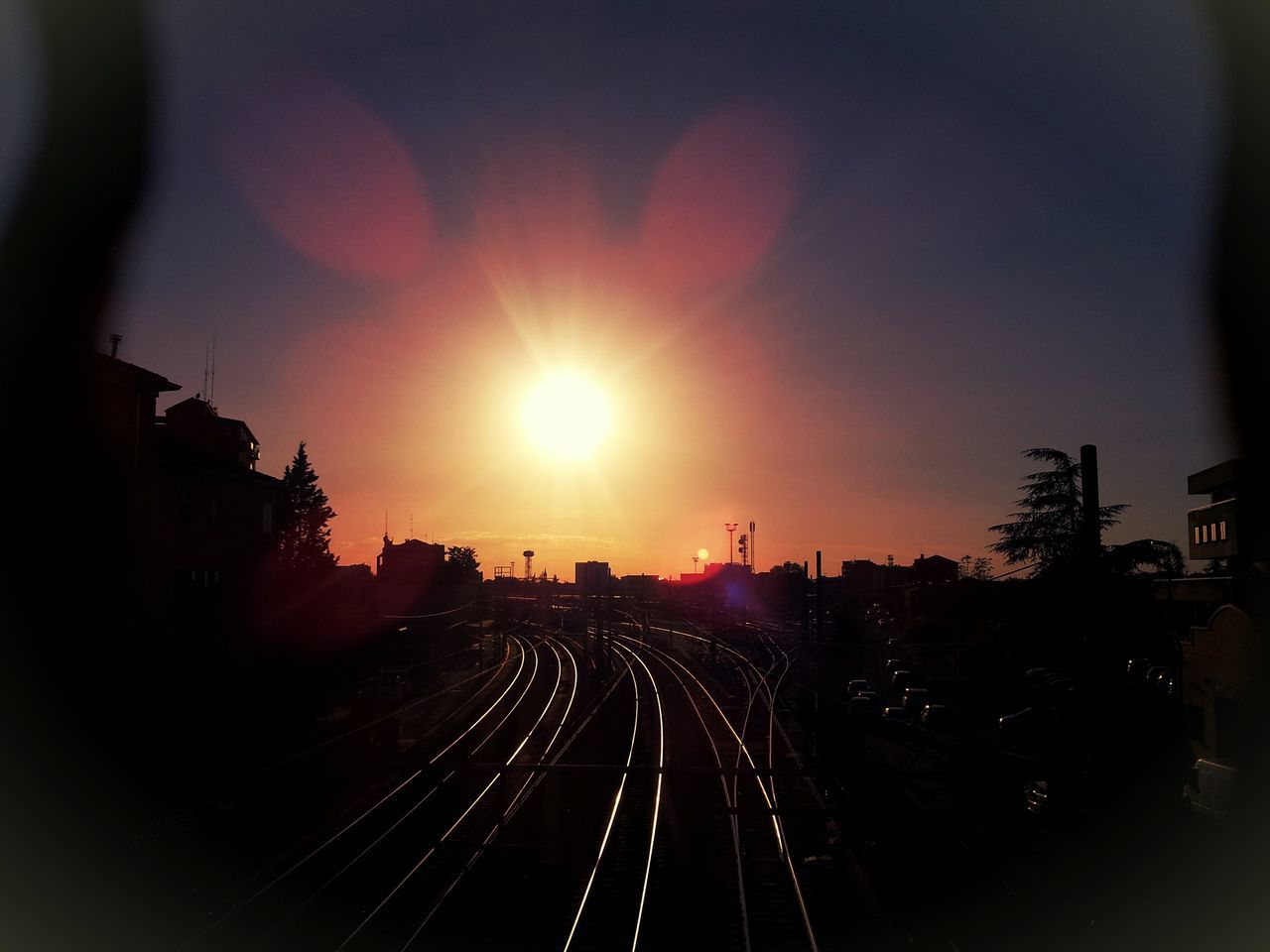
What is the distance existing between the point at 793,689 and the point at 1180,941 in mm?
30617

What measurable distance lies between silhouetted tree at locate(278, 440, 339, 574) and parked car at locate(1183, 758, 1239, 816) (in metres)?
45.8

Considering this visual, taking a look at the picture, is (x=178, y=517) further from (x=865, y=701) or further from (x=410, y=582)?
(x=410, y=582)

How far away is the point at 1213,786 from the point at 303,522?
57257mm

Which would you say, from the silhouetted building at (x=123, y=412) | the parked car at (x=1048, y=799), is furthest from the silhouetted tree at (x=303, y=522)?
the parked car at (x=1048, y=799)

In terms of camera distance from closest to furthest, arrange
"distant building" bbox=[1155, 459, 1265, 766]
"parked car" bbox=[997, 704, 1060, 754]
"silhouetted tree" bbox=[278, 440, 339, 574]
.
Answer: "distant building" bbox=[1155, 459, 1265, 766] → "parked car" bbox=[997, 704, 1060, 754] → "silhouetted tree" bbox=[278, 440, 339, 574]

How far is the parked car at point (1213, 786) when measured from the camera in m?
15.7

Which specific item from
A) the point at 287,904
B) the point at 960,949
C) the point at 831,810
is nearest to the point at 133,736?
the point at 287,904

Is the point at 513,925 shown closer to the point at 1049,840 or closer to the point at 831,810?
the point at 831,810

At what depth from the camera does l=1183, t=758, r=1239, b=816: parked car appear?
1573cm

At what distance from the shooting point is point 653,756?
2678cm

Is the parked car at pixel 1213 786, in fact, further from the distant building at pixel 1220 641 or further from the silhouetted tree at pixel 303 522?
the silhouetted tree at pixel 303 522

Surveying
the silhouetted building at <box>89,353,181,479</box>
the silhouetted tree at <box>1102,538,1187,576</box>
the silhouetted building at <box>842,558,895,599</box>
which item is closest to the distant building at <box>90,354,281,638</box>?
the silhouetted building at <box>89,353,181,479</box>

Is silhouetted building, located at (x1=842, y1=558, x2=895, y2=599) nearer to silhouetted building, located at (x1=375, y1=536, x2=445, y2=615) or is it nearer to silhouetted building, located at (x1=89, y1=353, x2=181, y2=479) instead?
silhouetted building, located at (x1=375, y1=536, x2=445, y2=615)

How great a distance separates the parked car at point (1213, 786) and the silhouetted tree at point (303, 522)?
150 ft
